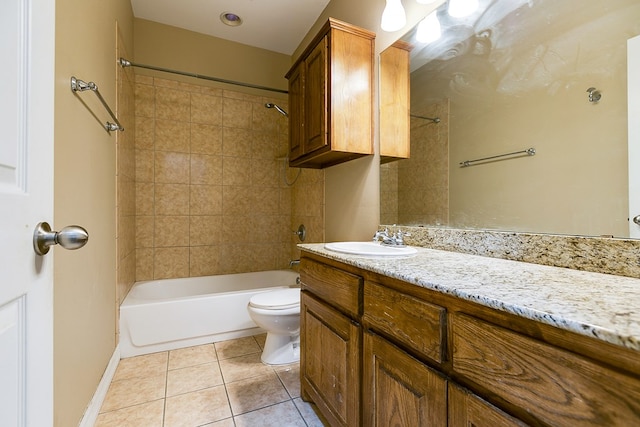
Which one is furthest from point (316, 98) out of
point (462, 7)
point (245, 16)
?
point (245, 16)

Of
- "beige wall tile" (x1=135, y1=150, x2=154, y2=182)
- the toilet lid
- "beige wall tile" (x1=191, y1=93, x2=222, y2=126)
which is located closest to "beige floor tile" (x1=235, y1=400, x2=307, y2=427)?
the toilet lid

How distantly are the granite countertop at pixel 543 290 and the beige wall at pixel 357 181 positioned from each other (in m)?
0.89

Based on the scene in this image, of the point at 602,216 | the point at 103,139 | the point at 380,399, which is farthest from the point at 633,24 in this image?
the point at 103,139

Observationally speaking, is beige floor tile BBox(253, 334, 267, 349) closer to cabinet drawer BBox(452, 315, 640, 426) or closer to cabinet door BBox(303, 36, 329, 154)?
cabinet door BBox(303, 36, 329, 154)

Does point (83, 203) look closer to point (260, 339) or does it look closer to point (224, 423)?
point (224, 423)

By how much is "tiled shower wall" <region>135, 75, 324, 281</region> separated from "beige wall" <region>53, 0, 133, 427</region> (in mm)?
791

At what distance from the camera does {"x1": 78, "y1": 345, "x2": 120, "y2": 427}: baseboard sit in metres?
1.26

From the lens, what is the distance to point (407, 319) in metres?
0.77

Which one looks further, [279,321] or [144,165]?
[144,165]

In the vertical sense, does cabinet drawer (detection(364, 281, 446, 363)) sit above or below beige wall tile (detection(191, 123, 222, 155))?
below

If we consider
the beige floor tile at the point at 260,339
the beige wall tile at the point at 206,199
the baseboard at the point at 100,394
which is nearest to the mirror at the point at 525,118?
the beige floor tile at the point at 260,339

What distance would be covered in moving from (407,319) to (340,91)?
1.37 meters

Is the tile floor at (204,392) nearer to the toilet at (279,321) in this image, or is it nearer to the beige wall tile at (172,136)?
the toilet at (279,321)
